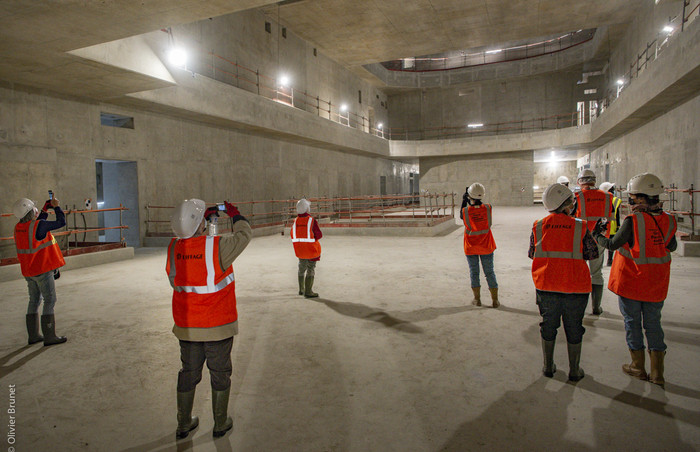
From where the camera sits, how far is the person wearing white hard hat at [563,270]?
3.24 m

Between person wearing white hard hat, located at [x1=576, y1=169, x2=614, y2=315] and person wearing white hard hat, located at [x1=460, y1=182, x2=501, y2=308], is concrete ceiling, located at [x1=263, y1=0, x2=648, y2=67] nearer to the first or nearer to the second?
person wearing white hard hat, located at [x1=460, y1=182, x2=501, y2=308]

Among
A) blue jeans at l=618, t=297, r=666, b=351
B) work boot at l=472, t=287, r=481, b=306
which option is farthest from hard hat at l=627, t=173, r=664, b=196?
work boot at l=472, t=287, r=481, b=306

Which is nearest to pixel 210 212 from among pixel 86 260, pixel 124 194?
pixel 86 260

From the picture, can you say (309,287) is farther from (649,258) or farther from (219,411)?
(649,258)

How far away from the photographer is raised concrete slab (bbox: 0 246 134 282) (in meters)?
8.10

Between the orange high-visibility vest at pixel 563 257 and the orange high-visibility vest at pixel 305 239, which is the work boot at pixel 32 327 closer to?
the orange high-visibility vest at pixel 305 239

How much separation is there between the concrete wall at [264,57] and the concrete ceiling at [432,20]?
0.89 metres

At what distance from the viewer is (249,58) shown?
18062 mm

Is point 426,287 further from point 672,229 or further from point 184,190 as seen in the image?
point 184,190

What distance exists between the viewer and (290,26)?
20.3 metres

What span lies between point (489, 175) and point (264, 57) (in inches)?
726

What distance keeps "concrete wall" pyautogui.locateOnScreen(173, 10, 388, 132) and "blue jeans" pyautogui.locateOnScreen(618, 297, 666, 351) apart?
50.1 feet

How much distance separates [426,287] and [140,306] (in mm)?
4257

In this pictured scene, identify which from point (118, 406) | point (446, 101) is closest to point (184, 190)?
point (118, 406)
